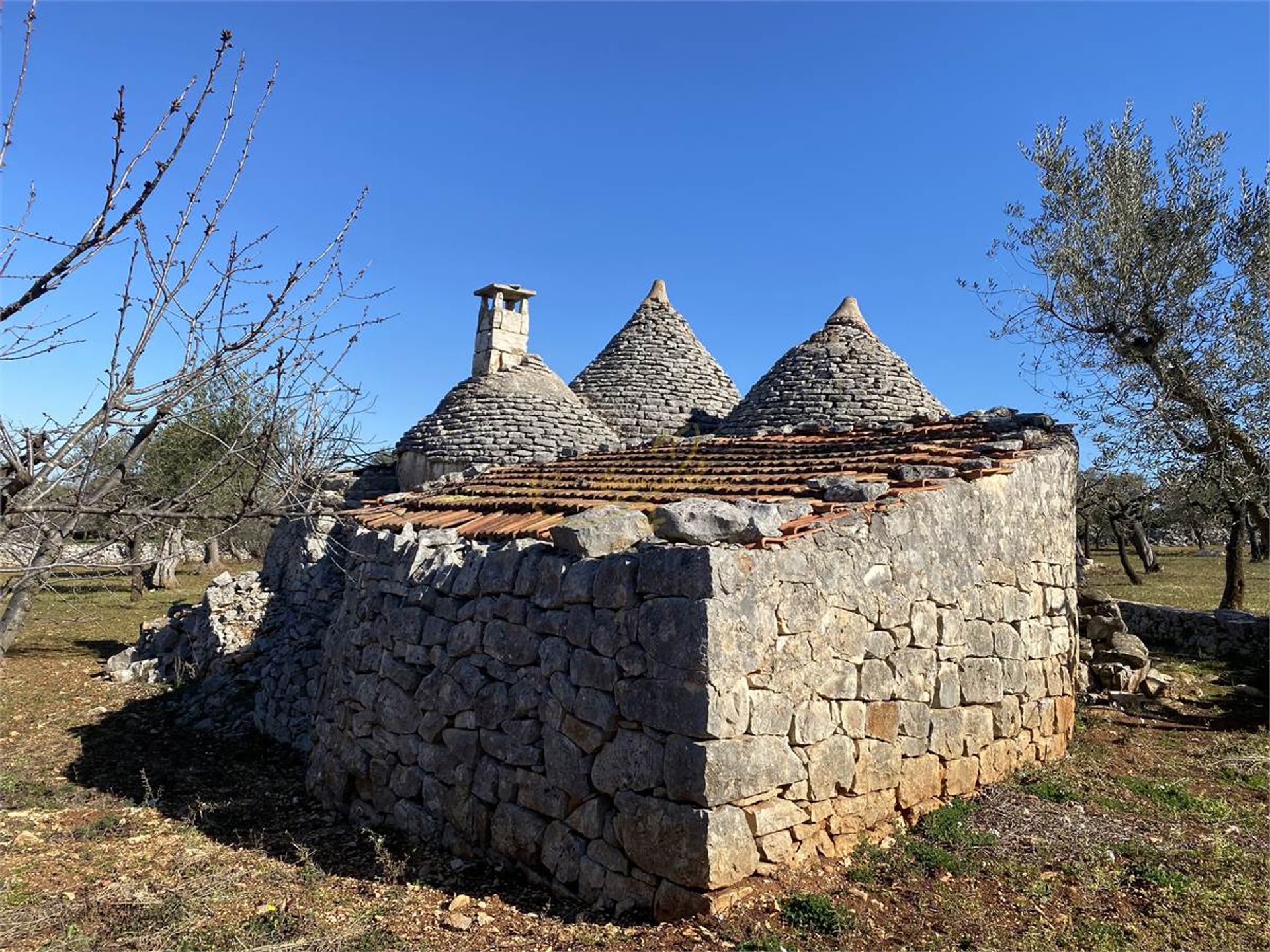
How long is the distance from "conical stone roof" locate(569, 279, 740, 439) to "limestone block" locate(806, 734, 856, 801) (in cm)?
1166

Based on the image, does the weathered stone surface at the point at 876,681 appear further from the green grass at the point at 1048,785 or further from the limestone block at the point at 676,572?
the green grass at the point at 1048,785

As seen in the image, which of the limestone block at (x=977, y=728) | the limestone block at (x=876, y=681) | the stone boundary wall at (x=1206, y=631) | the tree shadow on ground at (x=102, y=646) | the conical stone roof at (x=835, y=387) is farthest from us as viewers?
the conical stone roof at (x=835, y=387)

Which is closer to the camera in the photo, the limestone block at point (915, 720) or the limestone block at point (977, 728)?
the limestone block at point (915, 720)

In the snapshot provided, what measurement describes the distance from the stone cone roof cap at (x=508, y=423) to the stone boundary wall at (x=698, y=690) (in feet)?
25.5

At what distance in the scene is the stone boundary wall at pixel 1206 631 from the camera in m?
10.6

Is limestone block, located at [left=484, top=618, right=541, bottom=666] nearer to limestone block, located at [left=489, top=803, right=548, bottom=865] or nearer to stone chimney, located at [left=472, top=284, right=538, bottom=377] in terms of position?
limestone block, located at [left=489, top=803, right=548, bottom=865]

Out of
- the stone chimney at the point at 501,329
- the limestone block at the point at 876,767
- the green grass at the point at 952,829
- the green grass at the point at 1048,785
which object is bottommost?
the green grass at the point at 952,829

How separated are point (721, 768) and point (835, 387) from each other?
11139 mm

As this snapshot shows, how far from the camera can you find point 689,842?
13.7ft

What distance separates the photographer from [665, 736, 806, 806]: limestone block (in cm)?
418

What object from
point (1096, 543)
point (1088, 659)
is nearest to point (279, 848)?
point (1088, 659)

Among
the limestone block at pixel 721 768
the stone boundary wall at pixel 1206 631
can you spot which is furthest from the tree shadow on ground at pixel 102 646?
the stone boundary wall at pixel 1206 631

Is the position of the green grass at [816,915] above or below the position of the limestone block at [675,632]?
below

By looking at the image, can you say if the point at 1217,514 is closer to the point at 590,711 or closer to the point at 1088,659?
the point at 1088,659
